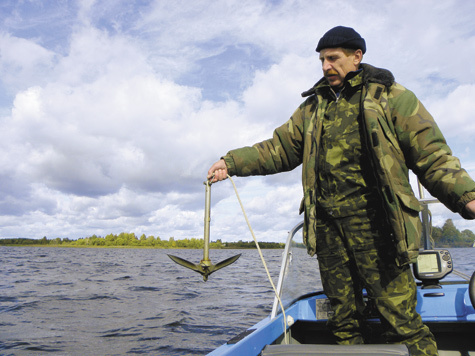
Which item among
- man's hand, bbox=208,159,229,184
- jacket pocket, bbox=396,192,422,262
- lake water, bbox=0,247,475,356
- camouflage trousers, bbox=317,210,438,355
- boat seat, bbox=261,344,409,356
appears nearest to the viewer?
→ boat seat, bbox=261,344,409,356

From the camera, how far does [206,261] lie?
7.32 feet

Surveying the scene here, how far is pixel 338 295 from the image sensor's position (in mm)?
2408

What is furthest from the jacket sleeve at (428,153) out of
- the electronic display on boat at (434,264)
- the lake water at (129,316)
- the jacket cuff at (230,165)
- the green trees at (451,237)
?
the lake water at (129,316)

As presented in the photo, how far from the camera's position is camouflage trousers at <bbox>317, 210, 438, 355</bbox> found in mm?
2188

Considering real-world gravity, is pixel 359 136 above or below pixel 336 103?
below

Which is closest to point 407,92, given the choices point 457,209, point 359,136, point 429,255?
point 359,136

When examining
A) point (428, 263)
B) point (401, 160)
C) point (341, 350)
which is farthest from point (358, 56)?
point (428, 263)

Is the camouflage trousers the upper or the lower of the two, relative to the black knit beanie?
lower

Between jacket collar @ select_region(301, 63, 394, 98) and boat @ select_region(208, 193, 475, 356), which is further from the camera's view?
boat @ select_region(208, 193, 475, 356)

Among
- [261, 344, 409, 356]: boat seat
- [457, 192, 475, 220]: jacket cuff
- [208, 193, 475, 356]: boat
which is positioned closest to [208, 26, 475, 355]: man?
[457, 192, 475, 220]: jacket cuff

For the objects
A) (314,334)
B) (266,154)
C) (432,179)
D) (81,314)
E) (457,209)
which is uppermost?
(266,154)

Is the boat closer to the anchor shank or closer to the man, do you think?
the man

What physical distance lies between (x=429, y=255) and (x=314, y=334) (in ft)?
3.91

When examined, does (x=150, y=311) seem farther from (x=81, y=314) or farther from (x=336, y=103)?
(x=336, y=103)
